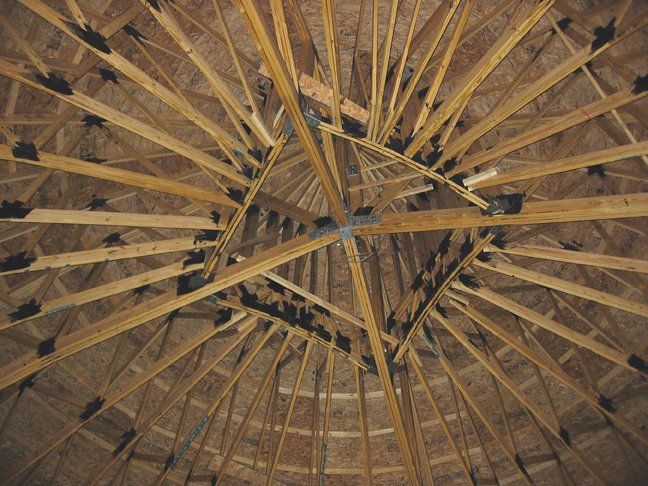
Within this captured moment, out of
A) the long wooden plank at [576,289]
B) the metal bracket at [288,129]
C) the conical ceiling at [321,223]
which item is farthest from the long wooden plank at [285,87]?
the long wooden plank at [576,289]

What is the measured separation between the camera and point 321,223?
11.2 metres

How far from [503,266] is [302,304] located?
13.9ft

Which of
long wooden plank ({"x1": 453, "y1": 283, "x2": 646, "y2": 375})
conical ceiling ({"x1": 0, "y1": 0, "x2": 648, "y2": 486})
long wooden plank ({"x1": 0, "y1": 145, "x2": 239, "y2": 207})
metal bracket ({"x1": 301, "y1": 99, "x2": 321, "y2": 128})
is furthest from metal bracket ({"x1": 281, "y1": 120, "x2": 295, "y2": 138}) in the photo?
long wooden plank ({"x1": 453, "y1": 283, "x2": 646, "y2": 375})

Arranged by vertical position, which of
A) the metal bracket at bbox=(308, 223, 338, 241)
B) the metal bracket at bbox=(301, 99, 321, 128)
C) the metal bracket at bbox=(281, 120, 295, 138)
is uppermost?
the metal bracket at bbox=(301, 99, 321, 128)

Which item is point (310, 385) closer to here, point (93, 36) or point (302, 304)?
point (302, 304)

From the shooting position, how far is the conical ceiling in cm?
898

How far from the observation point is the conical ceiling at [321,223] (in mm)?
8977

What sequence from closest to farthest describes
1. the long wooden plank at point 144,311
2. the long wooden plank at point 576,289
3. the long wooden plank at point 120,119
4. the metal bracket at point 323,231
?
the long wooden plank at point 120,119
the long wooden plank at point 144,311
the long wooden plank at point 576,289
the metal bracket at point 323,231

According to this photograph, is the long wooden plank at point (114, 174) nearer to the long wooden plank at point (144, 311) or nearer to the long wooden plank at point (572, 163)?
the long wooden plank at point (144, 311)

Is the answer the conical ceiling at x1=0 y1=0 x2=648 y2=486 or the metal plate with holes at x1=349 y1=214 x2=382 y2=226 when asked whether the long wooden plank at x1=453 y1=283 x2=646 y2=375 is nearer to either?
the conical ceiling at x1=0 y1=0 x2=648 y2=486

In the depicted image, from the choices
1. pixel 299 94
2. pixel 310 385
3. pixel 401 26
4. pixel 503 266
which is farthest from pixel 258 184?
pixel 310 385

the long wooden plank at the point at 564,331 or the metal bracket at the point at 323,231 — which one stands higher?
the long wooden plank at the point at 564,331

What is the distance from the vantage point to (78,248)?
15.6 meters

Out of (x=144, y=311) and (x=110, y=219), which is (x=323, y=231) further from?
(x=110, y=219)
